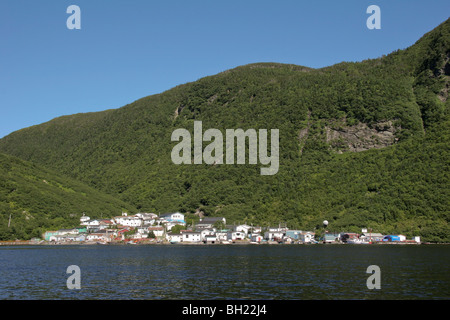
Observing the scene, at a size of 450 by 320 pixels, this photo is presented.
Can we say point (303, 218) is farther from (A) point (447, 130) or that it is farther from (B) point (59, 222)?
(B) point (59, 222)

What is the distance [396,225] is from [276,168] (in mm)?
70906

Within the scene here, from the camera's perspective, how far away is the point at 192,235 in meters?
143

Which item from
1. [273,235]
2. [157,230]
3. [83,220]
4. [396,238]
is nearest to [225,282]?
[396,238]

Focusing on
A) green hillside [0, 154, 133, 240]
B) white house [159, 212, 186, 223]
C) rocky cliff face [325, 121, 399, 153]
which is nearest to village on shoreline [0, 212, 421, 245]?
green hillside [0, 154, 133, 240]

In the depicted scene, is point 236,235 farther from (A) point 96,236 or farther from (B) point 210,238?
(A) point 96,236

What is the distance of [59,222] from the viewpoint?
446 ft

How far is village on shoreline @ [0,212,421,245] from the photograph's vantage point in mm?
126375

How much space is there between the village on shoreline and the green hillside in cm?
349

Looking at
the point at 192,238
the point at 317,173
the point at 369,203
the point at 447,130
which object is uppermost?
the point at 447,130

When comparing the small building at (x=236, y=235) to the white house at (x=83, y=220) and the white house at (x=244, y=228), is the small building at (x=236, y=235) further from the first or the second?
the white house at (x=83, y=220)

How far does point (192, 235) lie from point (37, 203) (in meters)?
48.1

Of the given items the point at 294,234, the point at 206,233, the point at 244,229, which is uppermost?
the point at 244,229
